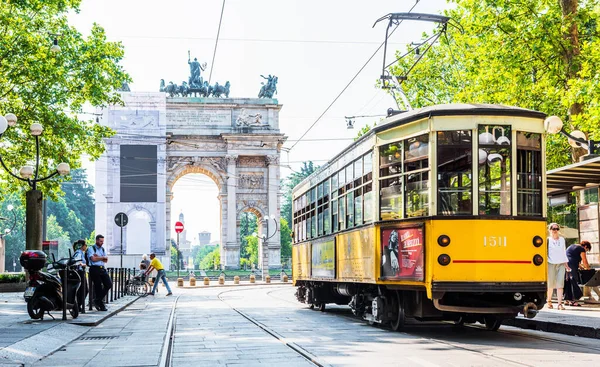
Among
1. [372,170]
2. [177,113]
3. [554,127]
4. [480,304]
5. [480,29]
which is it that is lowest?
[480,304]

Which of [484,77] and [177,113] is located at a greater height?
[177,113]

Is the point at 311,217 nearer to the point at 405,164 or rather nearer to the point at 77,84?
the point at 405,164

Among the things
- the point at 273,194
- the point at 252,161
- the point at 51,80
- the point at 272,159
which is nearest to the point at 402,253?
the point at 51,80

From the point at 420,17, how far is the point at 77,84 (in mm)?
16511

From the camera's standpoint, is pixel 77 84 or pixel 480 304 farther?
pixel 77 84

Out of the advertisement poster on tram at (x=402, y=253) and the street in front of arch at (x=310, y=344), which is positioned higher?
the advertisement poster on tram at (x=402, y=253)

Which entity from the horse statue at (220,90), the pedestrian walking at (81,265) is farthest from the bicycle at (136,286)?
the horse statue at (220,90)

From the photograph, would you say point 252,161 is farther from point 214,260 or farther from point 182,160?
point 214,260

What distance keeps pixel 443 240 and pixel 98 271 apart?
840cm

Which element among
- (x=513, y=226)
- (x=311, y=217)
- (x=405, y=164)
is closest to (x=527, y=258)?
(x=513, y=226)

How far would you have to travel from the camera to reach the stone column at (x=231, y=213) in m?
69.9

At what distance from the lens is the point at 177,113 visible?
6944 cm

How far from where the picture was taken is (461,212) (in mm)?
11391

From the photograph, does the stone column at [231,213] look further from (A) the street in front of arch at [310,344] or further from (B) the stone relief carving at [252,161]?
(A) the street in front of arch at [310,344]
